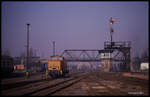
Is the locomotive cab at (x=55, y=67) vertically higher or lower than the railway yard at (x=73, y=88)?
higher

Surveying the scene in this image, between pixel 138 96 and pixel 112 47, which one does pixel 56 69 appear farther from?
pixel 138 96

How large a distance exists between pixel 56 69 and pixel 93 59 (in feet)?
148

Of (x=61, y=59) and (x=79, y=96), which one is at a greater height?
(x=61, y=59)

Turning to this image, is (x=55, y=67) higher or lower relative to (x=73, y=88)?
higher

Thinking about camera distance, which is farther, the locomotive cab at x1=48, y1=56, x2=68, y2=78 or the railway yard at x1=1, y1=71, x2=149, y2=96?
the locomotive cab at x1=48, y1=56, x2=68, y2=78

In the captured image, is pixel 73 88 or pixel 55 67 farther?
pixel 55 67

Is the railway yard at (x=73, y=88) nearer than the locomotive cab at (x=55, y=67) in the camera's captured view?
Yes

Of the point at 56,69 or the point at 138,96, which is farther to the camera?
the point at 56,69

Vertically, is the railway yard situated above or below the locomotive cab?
below

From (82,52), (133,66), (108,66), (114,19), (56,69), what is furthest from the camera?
(82,52)

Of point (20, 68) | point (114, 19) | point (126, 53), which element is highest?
point (114, 19)

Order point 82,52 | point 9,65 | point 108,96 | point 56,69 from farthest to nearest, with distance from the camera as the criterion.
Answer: point 82,52 < point 9,65 < point 56,69 < point 108,96

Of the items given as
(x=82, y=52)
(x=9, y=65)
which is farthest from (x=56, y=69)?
(x=82, y=52)

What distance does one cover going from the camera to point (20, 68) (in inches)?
2712
